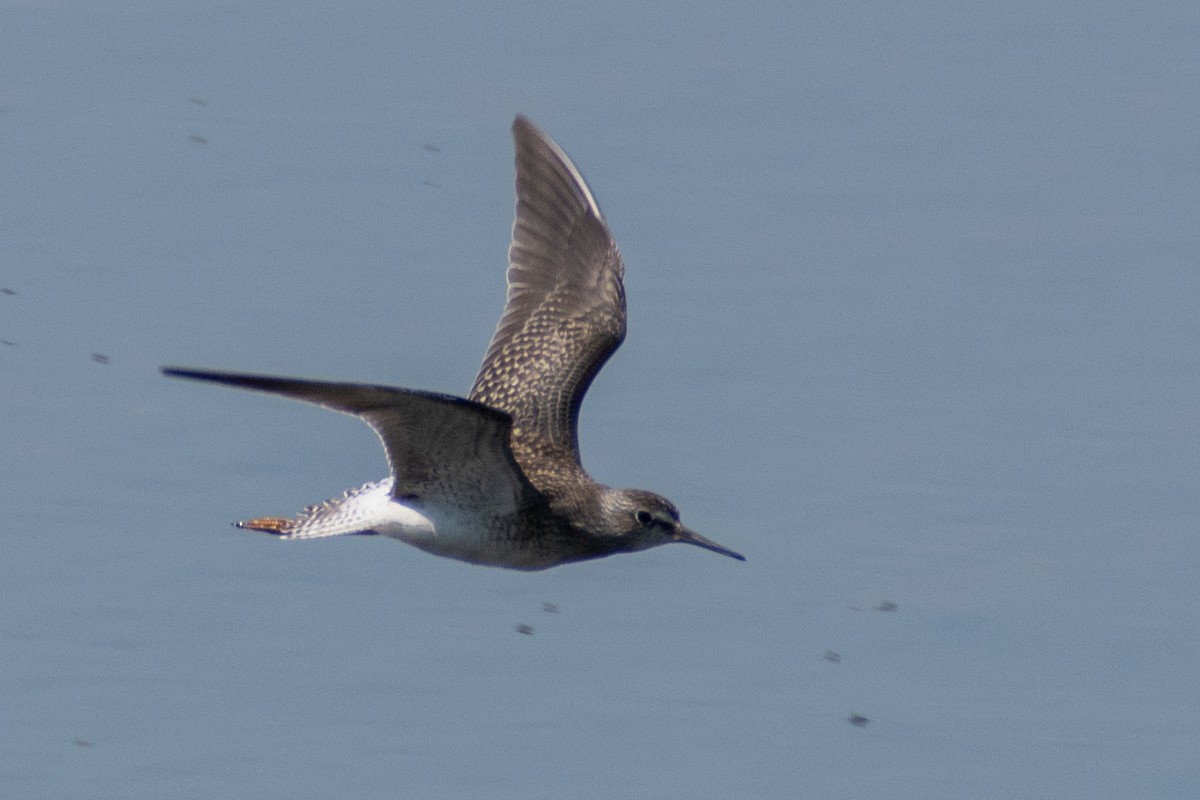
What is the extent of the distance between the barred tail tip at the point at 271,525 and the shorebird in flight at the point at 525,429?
0.01 metres

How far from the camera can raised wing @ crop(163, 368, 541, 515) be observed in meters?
8.71

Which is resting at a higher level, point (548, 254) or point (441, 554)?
point (548, 254)

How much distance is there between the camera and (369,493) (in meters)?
10.1

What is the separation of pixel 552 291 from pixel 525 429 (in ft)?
3.62

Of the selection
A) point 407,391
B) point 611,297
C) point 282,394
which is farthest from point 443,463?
point 611,297

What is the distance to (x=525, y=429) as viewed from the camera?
11023mm

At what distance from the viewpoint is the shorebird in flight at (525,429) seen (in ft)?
30.4

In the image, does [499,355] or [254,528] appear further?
[499,355]

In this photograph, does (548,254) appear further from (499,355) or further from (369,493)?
(369,493)

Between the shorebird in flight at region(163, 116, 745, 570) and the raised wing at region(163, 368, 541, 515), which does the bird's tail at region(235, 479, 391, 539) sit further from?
the raised wing at region(163, 368, 541, 515)

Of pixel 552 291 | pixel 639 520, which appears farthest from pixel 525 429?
pixel 552 291

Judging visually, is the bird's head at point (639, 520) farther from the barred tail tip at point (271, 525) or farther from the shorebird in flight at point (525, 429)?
the barred tail tip at point (271, 525)

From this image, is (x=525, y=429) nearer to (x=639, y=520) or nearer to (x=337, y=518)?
(x=639, y=520)

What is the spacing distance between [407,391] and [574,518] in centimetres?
202
